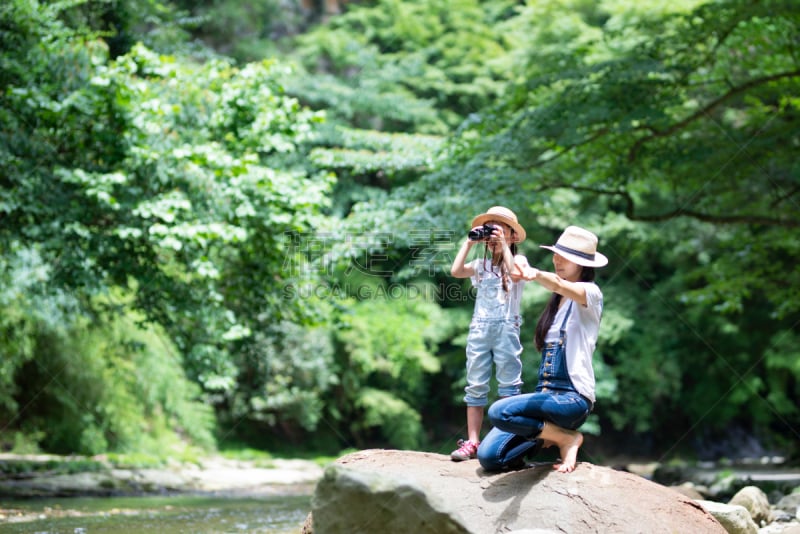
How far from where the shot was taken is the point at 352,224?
896cm

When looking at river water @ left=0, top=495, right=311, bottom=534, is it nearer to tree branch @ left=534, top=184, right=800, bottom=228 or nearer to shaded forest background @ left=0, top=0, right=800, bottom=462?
shaded forest background @ left=0, top=0, right=800, bottom=462

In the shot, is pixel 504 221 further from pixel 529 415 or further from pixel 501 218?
pixel 529 415

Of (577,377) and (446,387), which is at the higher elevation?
(577,377)

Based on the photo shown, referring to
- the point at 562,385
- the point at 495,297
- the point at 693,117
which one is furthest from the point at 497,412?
the point at 693,117

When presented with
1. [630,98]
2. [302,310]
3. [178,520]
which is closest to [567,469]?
[178,520]

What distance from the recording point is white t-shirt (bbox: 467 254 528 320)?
4637mm

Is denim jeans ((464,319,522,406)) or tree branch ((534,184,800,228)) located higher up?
denim jeans ((464,319,522,406))

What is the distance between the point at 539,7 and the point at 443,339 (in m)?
7.79

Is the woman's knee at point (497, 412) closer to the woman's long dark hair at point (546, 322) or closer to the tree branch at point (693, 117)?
the woman's long dark hair at point (546, 322)

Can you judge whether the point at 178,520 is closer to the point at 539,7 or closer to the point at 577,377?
the point at 577,377

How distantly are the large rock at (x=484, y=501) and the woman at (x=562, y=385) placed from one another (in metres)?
0.15

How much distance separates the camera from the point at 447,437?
17859 millimetres

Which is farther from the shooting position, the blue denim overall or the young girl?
the young girl

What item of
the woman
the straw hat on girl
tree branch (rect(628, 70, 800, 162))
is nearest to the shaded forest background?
tree branch (rect(628, 70, 800, 162))
